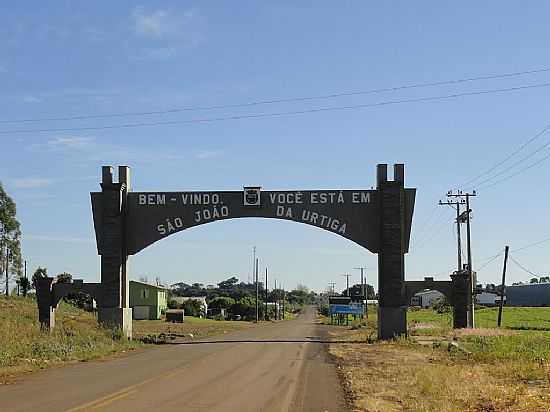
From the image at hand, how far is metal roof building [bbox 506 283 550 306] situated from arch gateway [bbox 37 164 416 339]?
134 m

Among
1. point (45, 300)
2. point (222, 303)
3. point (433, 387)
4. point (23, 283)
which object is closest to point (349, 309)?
point (23, 283)

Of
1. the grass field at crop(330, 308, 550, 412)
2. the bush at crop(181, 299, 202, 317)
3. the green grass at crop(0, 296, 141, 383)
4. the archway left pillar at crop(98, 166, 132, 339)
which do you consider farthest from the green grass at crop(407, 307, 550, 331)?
the bush at crop(181, 299, 202, 317)

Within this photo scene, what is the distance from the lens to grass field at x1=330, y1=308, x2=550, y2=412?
15.6 meters

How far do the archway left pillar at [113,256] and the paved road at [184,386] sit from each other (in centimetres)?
1278

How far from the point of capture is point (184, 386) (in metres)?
18.4

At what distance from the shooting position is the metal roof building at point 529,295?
167 metres

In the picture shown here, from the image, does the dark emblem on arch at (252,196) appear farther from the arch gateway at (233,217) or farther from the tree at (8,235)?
the tree at (8,235)

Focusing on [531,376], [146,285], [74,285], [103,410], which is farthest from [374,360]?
[146,285]

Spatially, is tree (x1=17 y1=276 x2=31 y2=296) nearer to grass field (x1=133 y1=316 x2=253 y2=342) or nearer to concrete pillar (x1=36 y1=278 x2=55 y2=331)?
grass field (x1=133 y1=316 x2=253 y2=342)

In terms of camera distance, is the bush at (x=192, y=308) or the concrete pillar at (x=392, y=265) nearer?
the concrete pillar at (x=392, y=265)

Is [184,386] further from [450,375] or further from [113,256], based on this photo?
[113,256]

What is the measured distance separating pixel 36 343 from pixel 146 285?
2976 inches

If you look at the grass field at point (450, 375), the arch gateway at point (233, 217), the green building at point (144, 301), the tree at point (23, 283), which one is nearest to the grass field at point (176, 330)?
the arch gateway at point (233, 217)

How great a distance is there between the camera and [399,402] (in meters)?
15.9
